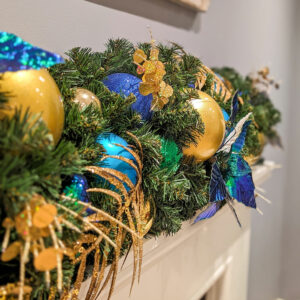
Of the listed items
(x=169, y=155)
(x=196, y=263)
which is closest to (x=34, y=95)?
(x=169, y=155)

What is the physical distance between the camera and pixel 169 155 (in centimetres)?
51

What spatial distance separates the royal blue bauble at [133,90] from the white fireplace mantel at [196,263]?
18cm

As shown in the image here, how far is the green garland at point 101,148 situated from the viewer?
0.27 meters

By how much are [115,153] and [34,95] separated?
14 cm

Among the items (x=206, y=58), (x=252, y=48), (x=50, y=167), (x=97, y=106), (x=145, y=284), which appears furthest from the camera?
(x=252, y=48)

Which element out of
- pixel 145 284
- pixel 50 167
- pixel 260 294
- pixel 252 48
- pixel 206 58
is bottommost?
pixel 260 294

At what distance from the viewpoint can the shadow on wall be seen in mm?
798

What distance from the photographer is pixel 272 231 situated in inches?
85.4

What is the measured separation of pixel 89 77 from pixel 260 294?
186 cm

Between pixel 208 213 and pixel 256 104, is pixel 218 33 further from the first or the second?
pixel 208 213

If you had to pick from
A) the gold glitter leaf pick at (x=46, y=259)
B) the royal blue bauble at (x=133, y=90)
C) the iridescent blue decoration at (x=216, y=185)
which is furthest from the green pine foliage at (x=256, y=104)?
the gold glitter leaf pick at (x=46, y=259)

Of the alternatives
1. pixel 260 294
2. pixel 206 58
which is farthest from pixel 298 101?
pixel 206 58

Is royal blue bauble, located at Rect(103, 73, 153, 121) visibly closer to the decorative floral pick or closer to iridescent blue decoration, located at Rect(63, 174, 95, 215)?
the decorative floral pick

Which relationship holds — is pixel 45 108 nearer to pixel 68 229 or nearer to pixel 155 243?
pixel 68 229
